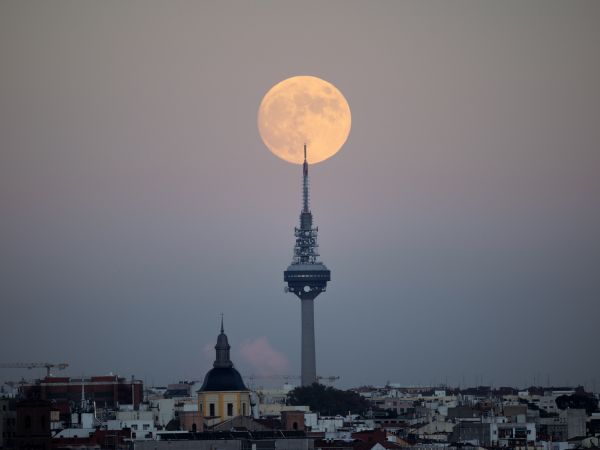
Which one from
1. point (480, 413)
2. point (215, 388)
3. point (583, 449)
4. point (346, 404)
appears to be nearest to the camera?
point (583, 449)

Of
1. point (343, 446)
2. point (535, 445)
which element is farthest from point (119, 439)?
point (535, 445)

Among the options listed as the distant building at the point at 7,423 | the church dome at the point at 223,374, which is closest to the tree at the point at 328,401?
the church dome at the point at 223,374

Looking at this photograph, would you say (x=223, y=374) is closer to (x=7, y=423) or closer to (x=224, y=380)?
(x=224, y=380)

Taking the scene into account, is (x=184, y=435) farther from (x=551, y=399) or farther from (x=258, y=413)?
(x=551, y=399)

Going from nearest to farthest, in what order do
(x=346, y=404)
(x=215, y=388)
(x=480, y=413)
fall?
(x=215, y=388) → (x=480, y=413) → (x=346, y=404)

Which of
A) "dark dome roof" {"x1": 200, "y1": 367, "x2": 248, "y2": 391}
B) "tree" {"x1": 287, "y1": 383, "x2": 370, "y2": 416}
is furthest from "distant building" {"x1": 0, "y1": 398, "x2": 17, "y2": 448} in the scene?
"tree" {"x1": 287, "y1": 383, "x2": 370, "y2": 416}

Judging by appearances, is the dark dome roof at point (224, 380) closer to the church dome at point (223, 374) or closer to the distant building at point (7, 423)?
the church dome at point (223, 374)

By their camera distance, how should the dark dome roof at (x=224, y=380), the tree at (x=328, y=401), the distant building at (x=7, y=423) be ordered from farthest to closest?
the tree at (x=328, y=401)
the dark dome roof at (x=224, y=380)
the distant building at (x=7, y=423)
